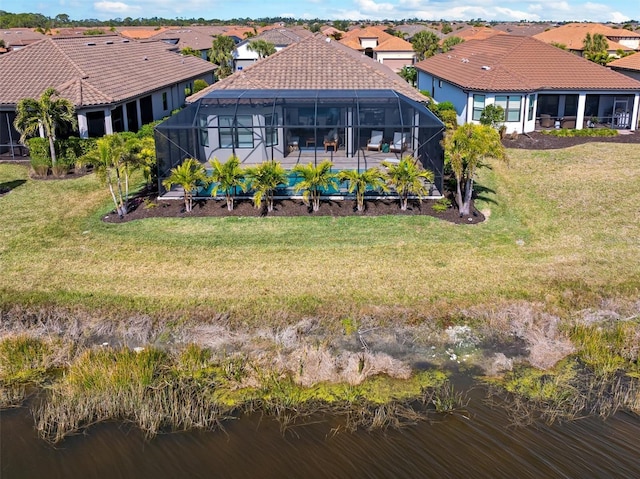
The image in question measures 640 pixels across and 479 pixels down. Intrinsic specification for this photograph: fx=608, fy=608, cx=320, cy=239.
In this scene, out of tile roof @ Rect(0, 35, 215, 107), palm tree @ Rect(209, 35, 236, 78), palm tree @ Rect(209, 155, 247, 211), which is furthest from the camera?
palm tree @ Rect(209, 35, 236, 78)

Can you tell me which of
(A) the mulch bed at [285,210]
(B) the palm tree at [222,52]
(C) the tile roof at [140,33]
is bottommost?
(A) the mulch bed at [285,210]

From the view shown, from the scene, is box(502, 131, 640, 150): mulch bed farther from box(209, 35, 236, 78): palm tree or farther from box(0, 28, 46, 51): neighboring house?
box(0, 28, 46, 51): neighboring house

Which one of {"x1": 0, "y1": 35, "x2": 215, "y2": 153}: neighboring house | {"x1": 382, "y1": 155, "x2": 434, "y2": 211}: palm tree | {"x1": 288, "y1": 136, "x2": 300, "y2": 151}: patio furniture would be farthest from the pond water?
{"x1": 0, "y1": 35, "x2": 215, "y2": 153}: neighboring house

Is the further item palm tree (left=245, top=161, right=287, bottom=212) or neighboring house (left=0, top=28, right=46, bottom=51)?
neighboring house (left=0, top=28, right=46, bottom=51)

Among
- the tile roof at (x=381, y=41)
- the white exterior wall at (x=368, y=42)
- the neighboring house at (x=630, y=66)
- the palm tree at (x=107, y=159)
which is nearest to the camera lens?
the palm tree at (x=107, y=159)

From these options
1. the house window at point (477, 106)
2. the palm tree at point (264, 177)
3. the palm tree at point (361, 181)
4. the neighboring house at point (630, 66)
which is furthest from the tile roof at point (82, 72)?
the neighboring house at point (630, 66)

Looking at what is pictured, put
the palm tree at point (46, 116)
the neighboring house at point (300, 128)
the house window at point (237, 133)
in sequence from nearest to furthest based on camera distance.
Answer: the neighboring house at point (300, 128) < the house window at point (237, 133) < the palm tree at point (46, 116)

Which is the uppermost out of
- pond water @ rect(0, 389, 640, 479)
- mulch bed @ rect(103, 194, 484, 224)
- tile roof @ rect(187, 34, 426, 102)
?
tile roof @ rect(187, 34, 426, 102)

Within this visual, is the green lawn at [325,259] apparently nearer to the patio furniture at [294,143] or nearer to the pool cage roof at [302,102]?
the pool cage roof at [302,102]

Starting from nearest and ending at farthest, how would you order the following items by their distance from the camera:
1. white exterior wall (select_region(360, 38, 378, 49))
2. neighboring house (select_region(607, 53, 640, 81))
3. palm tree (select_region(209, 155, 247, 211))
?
1. palm tree (select_region(209, 155, 247, 211))
2. neighboring house (select_region(607, 53, 640, 81))
3. white exterior wall (select_region(360, 38, 378, 49))

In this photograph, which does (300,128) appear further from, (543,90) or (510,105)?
(543,90)
